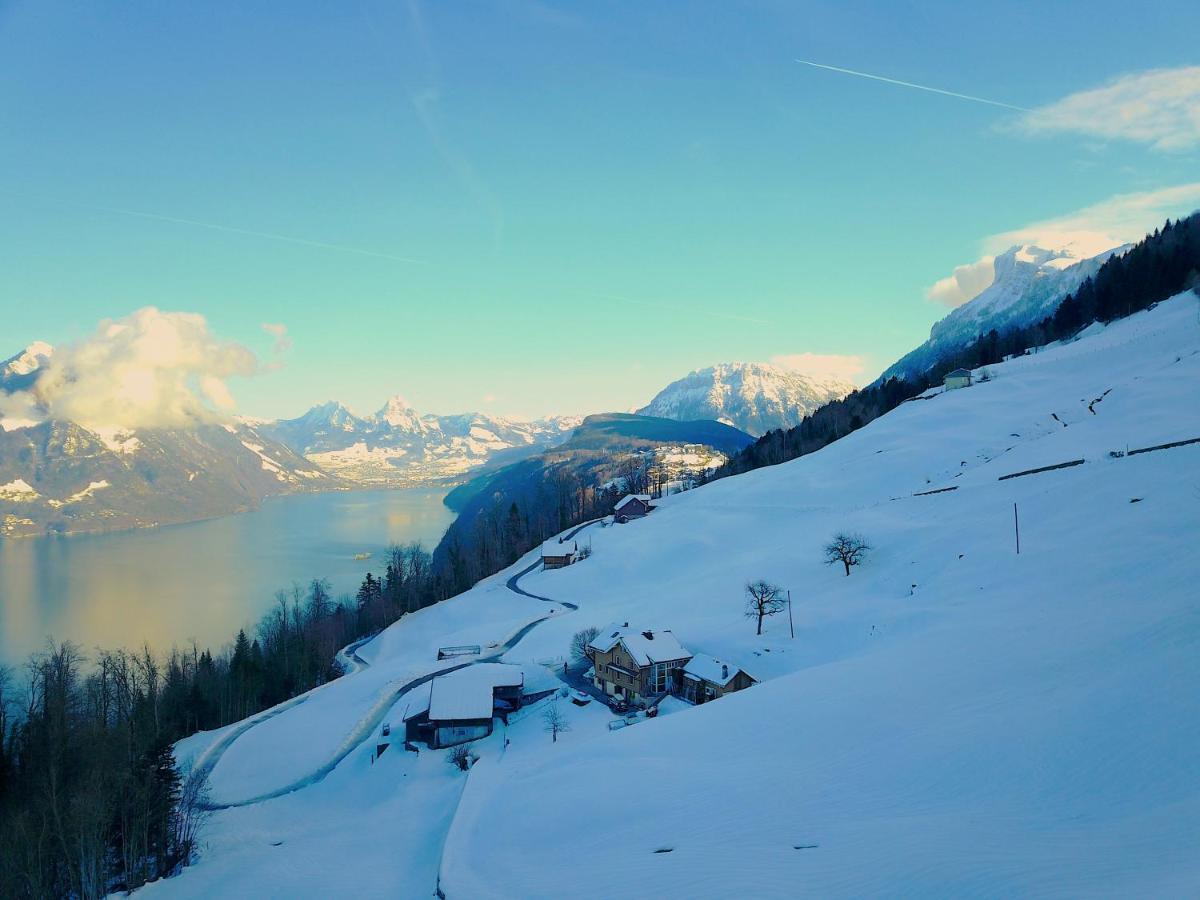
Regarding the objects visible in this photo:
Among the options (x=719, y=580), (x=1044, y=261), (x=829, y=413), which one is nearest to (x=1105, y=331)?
(x=829, y=413)

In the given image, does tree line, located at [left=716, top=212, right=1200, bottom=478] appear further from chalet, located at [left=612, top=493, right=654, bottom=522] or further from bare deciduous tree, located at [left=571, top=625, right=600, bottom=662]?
bare deciduous tree, located at [left=571, top=625, right=600, bottom=662]

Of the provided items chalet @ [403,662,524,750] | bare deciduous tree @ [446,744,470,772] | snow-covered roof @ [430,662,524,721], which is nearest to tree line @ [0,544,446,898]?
chalet @ [403,662,524,750]

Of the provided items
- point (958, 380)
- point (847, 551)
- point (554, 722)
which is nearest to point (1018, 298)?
point (958, 380)

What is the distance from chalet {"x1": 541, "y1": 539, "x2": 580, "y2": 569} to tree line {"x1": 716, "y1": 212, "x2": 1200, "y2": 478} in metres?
29.6

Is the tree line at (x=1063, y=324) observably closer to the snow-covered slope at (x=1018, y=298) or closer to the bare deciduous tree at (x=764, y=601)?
the bare deciduous tree at (x=764, y=601)

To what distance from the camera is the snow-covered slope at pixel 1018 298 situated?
156625 mm

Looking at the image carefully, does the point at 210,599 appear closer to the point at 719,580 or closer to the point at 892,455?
the point at 719,580

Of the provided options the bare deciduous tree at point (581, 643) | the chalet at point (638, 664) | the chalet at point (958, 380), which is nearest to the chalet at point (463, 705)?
the bare deciduous tree at point (581, 643)

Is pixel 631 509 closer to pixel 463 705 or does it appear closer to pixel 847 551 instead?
pixel 847 551

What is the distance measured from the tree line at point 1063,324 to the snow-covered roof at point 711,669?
5248 centimetres

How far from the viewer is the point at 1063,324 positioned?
8338cm

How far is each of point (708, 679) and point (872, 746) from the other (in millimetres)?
12791

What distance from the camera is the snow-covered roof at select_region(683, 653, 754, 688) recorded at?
2516cm

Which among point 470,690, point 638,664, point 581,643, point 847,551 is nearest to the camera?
point 638,664
